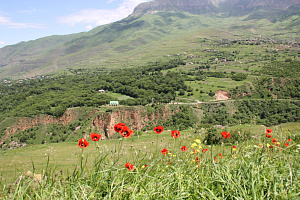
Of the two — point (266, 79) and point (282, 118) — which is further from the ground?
point (266, 79)

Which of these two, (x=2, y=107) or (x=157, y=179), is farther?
(x=2, y=107)

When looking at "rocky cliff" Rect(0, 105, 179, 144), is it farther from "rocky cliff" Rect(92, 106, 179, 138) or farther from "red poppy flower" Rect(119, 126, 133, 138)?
"red poppy flower" Rect(119, 126, 133, 138)

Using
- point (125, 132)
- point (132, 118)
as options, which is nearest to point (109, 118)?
point (132, 118)

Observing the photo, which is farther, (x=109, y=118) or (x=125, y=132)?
(x=109, y=118)

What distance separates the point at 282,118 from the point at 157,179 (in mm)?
46581

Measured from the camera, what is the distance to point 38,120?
158 ft

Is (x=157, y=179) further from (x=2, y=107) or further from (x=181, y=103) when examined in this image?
(x=2, y=107)

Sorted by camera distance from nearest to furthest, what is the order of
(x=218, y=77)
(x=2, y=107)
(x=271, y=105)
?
1. (x=271, y=105)
2. (x=2, y=107)
3. (x=218, y=77)

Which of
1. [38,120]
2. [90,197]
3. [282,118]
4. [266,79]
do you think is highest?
[90,197]

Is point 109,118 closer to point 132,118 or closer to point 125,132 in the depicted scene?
point 132,118

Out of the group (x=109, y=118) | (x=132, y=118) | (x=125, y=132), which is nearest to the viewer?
(x=125, y=132)

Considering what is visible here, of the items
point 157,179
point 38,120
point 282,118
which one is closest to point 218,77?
point 282,118

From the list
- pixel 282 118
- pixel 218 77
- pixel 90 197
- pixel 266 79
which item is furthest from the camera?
pixel 218 77

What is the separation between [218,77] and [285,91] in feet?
77.6
